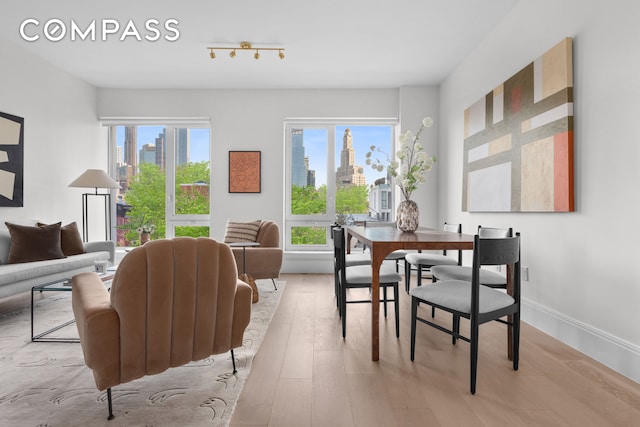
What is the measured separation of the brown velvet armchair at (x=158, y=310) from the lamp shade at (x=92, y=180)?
3269 mm

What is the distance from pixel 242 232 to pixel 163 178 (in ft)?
A: 6.56

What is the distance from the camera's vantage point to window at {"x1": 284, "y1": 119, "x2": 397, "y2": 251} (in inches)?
222

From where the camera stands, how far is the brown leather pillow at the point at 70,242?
4066 millimetres

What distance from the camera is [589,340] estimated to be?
233 centimetres

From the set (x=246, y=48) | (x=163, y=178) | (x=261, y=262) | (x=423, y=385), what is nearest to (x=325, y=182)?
(x=261, y=262)

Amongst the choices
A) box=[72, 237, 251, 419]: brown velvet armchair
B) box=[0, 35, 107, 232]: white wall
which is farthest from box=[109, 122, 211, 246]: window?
box=[72, 237, 251, 419]: brown velvet armchair

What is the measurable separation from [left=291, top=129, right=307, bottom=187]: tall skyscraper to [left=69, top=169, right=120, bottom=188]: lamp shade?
258 cm

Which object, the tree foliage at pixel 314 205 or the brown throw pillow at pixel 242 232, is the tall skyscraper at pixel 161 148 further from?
the tree foliage at pixel 314 205

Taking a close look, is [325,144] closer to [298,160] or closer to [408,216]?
[298,160]

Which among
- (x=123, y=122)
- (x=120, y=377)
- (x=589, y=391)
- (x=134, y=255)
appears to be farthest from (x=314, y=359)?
(x=123, y=122)

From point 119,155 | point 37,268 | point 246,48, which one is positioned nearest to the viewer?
point 37,268

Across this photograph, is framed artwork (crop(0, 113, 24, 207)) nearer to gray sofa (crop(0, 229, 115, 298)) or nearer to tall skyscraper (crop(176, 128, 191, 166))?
gray sofa (crop(0, 229, 115, 298))

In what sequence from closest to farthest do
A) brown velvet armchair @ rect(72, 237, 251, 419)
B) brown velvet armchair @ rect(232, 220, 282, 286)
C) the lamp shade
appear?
brown velvet armchair @ rect(72, 237, 251, 419), brown velvet armchair @ rect(232, 220, 282, 286), the lamp shade

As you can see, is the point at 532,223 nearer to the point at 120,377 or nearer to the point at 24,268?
the point at 120,377
